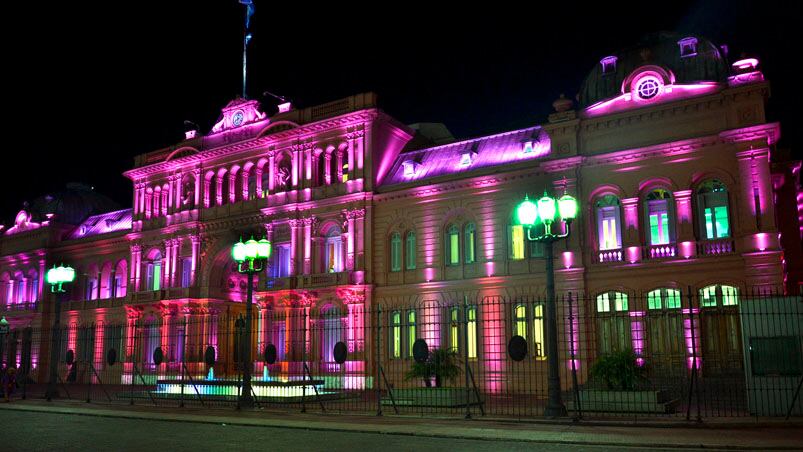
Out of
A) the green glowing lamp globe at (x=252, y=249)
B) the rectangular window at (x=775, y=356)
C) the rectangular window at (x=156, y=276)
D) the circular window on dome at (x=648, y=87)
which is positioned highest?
the circular window on dome at (x=648, y=87)

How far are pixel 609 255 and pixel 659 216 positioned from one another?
272 cm

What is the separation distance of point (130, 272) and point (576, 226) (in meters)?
31.8

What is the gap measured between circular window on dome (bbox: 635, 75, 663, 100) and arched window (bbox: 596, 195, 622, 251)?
4625 mm

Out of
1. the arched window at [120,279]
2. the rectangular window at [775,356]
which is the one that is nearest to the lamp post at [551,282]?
the rectangular window at [775,356]

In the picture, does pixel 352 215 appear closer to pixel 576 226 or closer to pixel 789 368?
pixel 576 226

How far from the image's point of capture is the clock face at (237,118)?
154 ft

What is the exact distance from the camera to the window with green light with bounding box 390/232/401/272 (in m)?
40.0

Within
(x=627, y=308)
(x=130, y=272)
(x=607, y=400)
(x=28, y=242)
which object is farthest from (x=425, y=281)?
(x=28, y=242)

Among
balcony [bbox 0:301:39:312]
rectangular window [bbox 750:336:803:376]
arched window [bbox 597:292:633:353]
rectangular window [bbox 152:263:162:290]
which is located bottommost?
rectangular window [bbox 750:336:803:376]

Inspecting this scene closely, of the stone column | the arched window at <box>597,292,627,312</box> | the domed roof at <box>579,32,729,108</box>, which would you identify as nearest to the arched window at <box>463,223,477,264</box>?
the arched window at <box>597,292,627,312</box>

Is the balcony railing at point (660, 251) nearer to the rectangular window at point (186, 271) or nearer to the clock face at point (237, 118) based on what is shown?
the clock face at point (237, 118)

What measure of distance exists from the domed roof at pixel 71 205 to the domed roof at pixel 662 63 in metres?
42.7

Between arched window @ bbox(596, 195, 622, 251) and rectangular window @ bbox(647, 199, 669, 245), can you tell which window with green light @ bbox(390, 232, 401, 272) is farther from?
rectangular window @ bbox(647, 199, 669, 245)

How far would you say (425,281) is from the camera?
3847 cm
